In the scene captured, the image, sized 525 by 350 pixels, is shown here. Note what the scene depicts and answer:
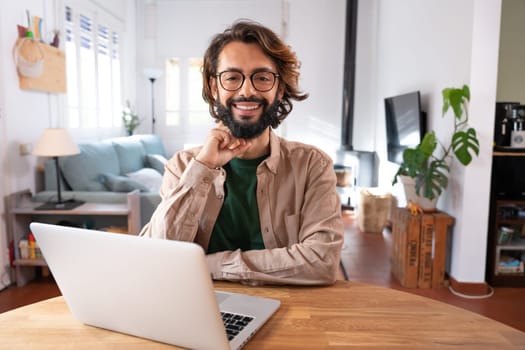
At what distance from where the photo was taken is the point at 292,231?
1.41 meters

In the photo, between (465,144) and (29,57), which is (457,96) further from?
(29,57)

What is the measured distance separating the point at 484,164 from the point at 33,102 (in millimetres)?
3432

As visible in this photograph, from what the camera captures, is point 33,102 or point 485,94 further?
point 33,102

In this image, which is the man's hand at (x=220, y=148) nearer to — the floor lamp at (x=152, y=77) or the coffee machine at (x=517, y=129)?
the coffee machine at (x=517, y=129)

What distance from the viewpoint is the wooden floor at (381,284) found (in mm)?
2791

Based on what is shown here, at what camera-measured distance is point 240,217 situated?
145 centimetres

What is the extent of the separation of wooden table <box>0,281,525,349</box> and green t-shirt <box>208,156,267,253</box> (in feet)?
1.26

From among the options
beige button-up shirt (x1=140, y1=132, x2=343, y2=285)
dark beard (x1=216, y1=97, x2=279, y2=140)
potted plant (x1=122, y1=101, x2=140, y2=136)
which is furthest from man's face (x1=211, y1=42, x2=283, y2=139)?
potted plant (x1=122, y1=101, x2=140, y2=136)

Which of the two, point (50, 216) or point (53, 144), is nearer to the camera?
point (53, 144)

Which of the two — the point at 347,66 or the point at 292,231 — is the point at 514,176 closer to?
the point at 292,231

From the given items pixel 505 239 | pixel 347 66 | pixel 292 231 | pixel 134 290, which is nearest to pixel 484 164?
pixel 505 239

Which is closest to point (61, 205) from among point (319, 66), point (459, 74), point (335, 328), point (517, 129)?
point (335, 328)

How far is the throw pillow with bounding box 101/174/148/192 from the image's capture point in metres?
3.58

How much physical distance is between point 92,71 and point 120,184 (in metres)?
1.86
